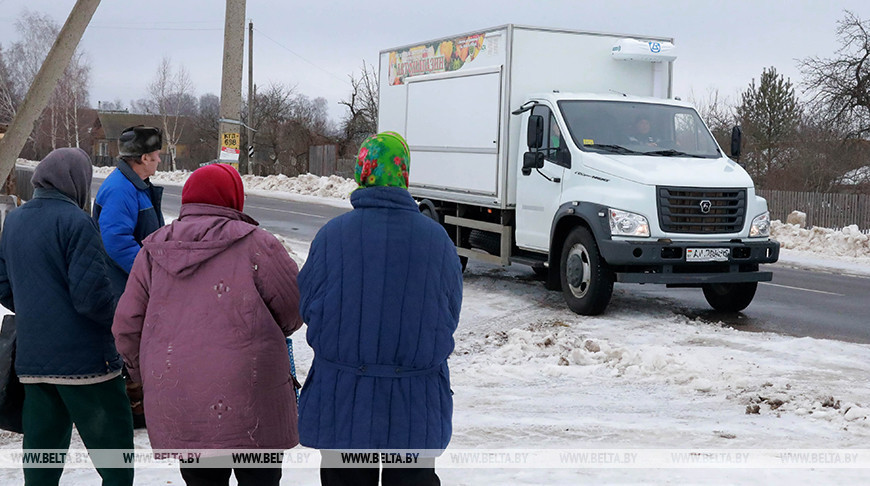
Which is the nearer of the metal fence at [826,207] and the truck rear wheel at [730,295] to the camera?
the truck rear wheel at [730,295]

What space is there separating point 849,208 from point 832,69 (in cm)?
1330

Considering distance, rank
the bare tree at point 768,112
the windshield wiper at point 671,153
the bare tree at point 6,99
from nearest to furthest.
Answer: the windshield wiper at point 671,153 → the bare tree at point 768,112 → the bare tree at point 6,99

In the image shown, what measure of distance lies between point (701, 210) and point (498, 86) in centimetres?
335

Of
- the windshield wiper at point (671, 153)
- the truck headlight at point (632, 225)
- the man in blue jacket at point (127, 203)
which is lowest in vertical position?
the truck headlight at point (632, 225)

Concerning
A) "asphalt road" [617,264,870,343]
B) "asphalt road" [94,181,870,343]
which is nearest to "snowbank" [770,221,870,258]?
"asphalt road" [94,181,870,343]

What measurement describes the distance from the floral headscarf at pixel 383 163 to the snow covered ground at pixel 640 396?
214cm

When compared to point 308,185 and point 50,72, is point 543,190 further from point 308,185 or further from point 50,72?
point 308,185

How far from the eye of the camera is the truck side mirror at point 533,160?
11.4 metres

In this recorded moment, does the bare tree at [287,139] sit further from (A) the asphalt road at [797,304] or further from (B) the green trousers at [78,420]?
(B) the green trousers at [78,420]

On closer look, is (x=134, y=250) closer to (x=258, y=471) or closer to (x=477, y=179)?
(x=258, y=471)

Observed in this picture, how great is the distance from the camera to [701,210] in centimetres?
1029

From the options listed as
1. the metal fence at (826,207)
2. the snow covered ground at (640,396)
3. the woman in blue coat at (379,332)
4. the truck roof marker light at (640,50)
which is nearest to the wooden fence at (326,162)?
the metal fence at (826,207)

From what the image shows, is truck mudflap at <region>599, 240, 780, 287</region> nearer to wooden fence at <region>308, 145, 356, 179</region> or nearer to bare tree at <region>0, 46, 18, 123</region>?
wooden fence at <region>308, 145, 356, 179</region>

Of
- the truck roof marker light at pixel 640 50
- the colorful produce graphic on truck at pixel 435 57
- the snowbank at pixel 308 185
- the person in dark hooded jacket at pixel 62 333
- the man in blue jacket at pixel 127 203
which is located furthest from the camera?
the snowbank at pixel 308 185
